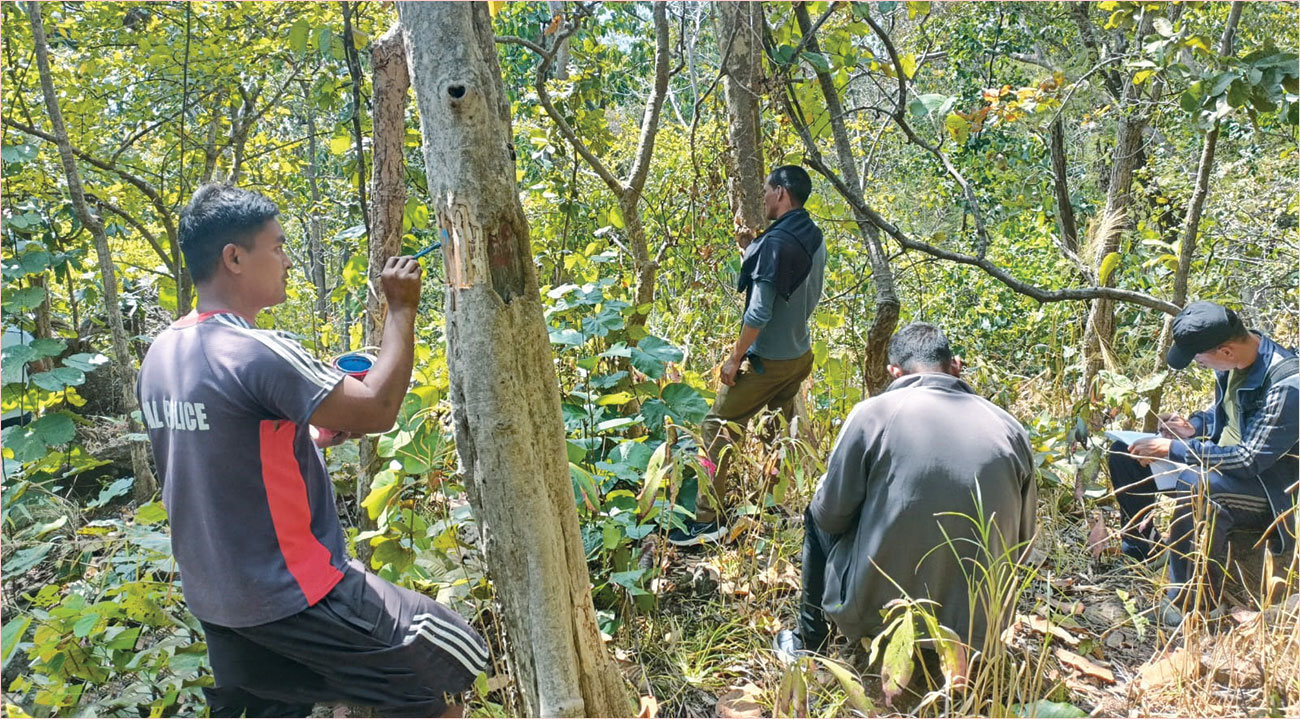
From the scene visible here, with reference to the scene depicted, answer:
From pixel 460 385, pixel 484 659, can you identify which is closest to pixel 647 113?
pixel 460 385

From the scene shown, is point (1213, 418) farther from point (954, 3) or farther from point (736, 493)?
point (954, 3)

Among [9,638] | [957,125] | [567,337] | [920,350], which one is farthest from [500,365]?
[957,125]

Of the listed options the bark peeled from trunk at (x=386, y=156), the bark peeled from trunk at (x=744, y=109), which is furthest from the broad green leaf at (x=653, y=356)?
the bark peeled from trunk at (x=744, y=109)

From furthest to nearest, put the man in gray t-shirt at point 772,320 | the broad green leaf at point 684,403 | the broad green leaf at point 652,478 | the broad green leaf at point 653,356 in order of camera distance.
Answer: the man in gray t-shirt at point 772,320 → the broad green leaf at point 684,403 → the broad green leaf at point 653,356 → the broad green leaf at point 652,478

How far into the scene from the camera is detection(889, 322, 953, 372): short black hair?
8.43 ft

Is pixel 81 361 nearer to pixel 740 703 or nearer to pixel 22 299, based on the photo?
pixel 22 299

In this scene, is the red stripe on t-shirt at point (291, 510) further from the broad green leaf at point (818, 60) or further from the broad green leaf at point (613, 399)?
the broad green leaf at point (818, 60)

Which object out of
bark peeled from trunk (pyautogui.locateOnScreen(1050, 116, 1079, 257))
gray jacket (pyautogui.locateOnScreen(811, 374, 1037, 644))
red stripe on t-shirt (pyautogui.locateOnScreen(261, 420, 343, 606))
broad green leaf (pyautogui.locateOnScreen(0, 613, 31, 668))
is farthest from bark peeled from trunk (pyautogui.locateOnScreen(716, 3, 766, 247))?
bark peeled from trunk (pyautogui.locateOnScreen(1050, 116, 1079, 257))

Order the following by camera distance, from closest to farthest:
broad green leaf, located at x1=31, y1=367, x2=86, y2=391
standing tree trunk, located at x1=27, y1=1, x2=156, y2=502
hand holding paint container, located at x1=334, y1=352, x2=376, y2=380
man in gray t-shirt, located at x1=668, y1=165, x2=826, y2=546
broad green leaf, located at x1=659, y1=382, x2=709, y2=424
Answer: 1. hand holding paint container, located at x1=334, y1=352, x2=376, y2=380
2. broad green leaf, located at x1=31, y1=367, x2=86, y2=391
3. broad green leaf, located at x1=659, y1=382, x2=709, y2=424
4. standing tree trunk, located at x1=27, y1=1, x2=156, y2=502
5. man in gray t-shirt, located at x1=668, y1=165, x2=826, y2=546

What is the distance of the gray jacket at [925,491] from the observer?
7.78 feet

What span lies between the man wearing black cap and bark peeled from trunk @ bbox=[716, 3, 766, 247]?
197cm

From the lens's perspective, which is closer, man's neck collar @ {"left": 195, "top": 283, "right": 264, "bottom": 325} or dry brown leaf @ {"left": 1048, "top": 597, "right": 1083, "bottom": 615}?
man's neck collar @ {"left": 195, "top": 283, "right": 264, "bottom": 325}

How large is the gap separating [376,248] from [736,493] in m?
2.03

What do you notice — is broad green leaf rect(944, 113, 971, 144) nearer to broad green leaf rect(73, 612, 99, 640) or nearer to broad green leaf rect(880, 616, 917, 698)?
broad green leaf rect(880, 616, 917, 698)
